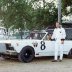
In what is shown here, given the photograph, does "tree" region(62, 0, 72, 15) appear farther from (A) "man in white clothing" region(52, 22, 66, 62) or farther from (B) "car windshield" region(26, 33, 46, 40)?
(A) "man in white clothing" region(52, 22, 66, 62)

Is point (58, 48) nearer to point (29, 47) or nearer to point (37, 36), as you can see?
point (37, 36)

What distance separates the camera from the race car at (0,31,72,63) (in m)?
13.1

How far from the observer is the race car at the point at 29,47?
1312 cm

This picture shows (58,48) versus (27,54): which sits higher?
(58,48)

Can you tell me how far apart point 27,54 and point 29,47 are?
322 millimetres

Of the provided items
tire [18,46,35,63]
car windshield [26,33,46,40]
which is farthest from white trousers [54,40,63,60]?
tire [18,46,35,63]

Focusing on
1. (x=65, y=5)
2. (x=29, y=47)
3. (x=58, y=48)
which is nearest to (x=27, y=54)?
(x=29, y=47)

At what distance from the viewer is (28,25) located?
1855cm

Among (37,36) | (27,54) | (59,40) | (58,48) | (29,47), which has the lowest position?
(27,54)

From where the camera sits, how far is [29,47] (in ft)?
43.9

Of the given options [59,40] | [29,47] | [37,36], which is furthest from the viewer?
[37,36]

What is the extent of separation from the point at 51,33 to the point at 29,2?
389cm

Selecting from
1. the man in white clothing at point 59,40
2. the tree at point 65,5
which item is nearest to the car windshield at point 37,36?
the man in white clothing at point 59,40

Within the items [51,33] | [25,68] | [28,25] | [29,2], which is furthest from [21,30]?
[25,68]
